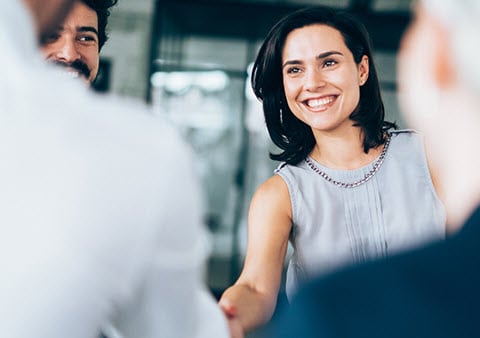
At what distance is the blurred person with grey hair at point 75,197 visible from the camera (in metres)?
0.77

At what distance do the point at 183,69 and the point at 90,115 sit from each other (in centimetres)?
665

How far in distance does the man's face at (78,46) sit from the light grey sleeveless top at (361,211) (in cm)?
76

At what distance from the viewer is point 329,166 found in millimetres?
2293

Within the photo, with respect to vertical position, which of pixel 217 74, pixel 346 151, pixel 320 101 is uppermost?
pixel 217 74

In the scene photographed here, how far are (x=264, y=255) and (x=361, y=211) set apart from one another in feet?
1.26

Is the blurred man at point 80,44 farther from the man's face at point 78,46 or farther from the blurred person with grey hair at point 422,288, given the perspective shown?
the blurred person with grey hair at point 422,288

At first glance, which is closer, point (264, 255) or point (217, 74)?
point (264, 255)

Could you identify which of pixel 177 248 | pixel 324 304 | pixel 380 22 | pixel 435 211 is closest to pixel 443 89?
pixel 324 304

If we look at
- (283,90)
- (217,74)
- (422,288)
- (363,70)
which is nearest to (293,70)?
(283,90)

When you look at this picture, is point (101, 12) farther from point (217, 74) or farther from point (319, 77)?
point (217, 74)

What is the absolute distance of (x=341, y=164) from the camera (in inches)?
90.0

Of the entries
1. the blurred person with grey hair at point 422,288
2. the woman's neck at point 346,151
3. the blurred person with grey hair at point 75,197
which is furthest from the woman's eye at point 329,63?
the blurred person with grey hair at point 422,288

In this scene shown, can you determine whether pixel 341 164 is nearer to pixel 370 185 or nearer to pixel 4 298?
pixel 370 185

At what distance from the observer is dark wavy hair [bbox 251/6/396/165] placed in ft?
7.42
